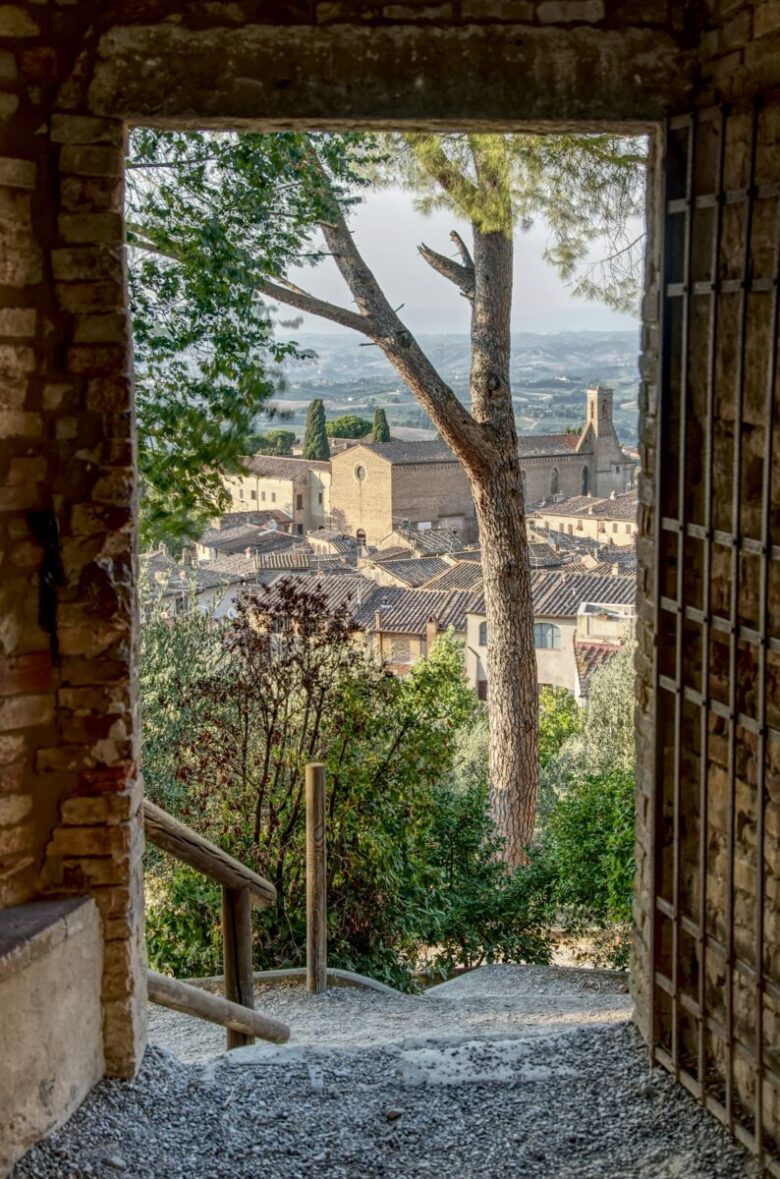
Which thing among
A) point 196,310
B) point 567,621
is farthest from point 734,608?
point 567,621

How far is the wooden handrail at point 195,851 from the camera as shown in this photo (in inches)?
137

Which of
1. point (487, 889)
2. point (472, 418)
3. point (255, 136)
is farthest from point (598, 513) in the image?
point (255, 136)

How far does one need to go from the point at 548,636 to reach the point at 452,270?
34.3 ft

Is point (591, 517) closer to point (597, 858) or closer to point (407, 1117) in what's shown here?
point (597, 858)

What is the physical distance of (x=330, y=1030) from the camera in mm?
4340

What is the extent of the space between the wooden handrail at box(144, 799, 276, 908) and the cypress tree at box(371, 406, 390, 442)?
57.0 ft

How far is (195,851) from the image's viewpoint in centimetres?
364

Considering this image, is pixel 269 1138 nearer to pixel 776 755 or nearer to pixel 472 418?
pixel 776 755

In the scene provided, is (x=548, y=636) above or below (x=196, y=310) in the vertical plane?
below

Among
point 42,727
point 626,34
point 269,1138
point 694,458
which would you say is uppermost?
point 626,34

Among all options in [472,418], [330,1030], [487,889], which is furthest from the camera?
[472,418]

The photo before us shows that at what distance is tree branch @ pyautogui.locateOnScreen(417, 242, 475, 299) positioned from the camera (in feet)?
27.8

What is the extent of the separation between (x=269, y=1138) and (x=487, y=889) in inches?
153

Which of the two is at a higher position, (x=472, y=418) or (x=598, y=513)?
(x=472, y=418)
